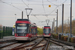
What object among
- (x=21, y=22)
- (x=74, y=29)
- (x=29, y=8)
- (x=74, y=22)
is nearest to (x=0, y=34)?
(x=29, y=8)

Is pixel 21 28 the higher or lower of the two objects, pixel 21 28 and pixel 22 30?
the higher

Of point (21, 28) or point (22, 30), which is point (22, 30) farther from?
point (21, 28)

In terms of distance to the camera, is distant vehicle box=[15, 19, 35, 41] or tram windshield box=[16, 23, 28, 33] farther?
tram windshield box=[16, 23, 28, 33]

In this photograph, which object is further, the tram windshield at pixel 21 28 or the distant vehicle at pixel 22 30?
the tram windshield at pixel 21 28

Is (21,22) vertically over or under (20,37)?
over

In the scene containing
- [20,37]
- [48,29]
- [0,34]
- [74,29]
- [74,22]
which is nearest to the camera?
[20,37]

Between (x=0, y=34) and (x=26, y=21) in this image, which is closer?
(x=26, y=21)

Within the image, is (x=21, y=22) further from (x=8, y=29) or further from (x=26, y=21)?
(x=8, y=29)

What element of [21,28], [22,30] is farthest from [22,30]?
[21,28]

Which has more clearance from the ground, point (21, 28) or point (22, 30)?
point (21, 28)

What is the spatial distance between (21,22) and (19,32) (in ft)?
4.86

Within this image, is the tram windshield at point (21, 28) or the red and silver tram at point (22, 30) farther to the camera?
the tram windshield at point (21, 28)

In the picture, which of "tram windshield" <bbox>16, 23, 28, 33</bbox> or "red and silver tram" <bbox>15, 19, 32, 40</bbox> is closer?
"red and silver tram" <bbox>15, 19, 32, 40</bbox>

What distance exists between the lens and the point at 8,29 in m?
48.9
